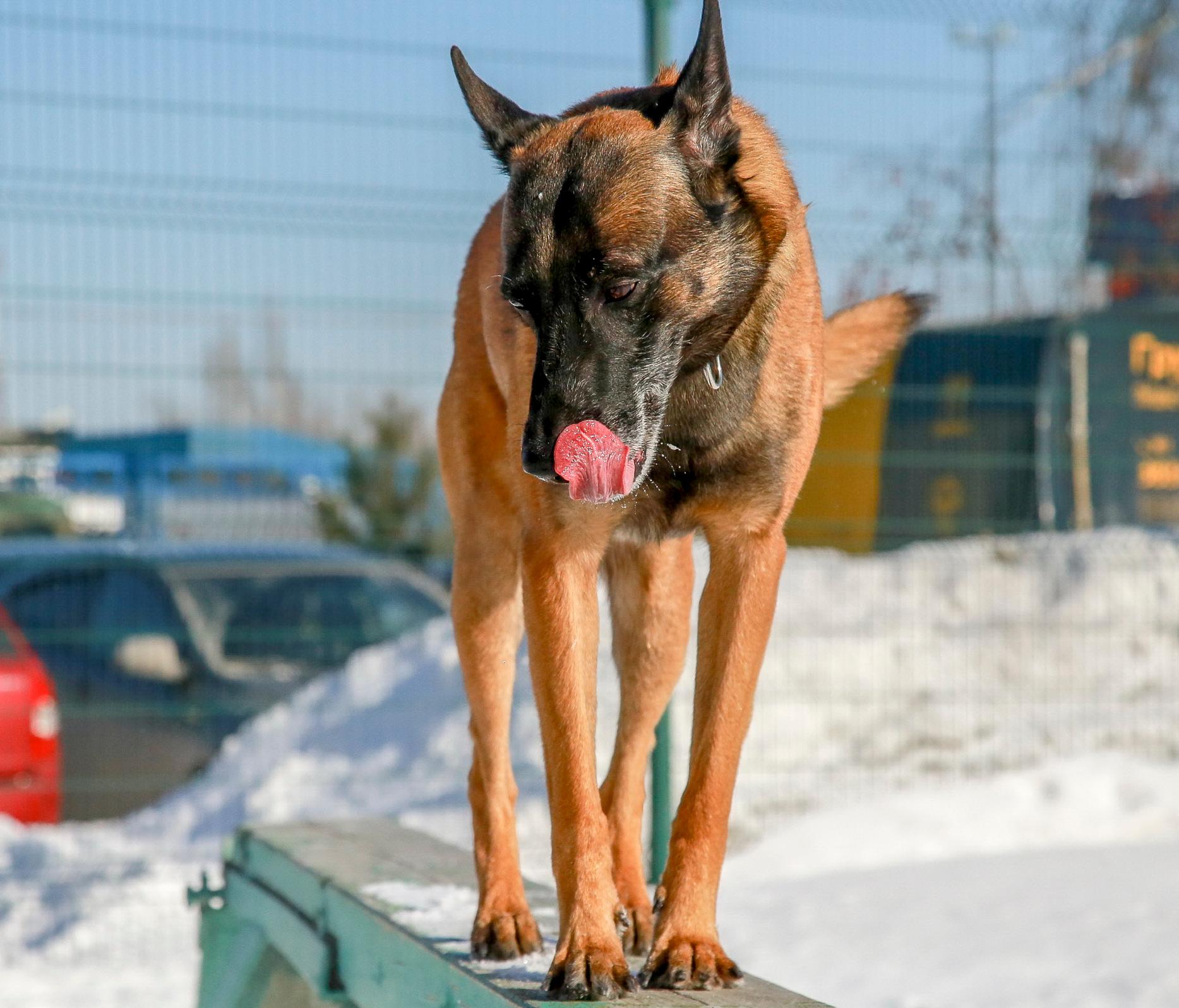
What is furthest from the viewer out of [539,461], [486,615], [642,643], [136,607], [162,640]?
[136,607]

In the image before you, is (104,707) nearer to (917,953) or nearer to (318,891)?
(318,891)

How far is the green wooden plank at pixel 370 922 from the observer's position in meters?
1.84

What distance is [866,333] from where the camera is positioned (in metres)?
2.41

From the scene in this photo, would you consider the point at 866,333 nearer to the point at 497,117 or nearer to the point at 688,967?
the point at 497,117

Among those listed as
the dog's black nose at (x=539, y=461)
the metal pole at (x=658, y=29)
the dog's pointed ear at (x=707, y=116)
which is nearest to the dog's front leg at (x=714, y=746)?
the dog's black nose at (x=539, y=461)

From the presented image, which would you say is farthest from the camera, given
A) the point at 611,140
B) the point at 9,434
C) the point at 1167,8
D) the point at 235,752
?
the point at 1167,8

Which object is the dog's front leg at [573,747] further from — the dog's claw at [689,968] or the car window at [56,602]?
the car window at [56,602]

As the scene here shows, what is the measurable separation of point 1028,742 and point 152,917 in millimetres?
3439

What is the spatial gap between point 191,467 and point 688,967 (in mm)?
3693

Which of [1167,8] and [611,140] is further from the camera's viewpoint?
[1167,8]

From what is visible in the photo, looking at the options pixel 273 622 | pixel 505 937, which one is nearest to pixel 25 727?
pixel 273 622

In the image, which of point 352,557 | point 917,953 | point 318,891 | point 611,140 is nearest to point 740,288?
point 611,140

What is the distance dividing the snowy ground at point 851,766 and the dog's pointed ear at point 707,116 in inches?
104

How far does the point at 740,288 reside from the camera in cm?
182
